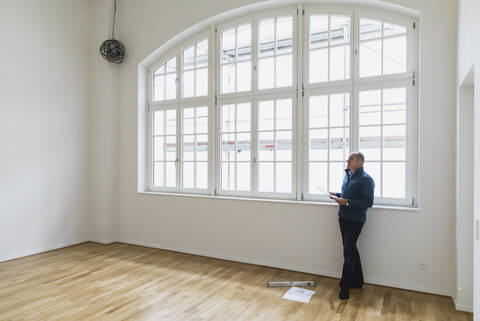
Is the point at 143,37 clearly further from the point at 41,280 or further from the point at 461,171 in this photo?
the point at 461,171

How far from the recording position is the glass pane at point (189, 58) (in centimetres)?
512

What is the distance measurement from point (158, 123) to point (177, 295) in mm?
3077

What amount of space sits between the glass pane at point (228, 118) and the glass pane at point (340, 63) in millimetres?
1492

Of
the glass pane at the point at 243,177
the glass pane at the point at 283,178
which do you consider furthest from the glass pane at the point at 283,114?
the glass pane at the point at 243,177

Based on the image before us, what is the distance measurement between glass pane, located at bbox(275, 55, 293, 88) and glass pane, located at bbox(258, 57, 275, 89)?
8 cm

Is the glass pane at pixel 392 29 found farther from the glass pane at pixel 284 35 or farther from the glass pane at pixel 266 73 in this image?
Answer: the glass pane at pixel 266 73

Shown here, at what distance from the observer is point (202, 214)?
4.74 m

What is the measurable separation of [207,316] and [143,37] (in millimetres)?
4457

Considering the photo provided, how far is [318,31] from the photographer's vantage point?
4156 mm

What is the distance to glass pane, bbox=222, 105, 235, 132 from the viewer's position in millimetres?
4727

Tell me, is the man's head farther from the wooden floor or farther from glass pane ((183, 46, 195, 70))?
glass pane ((183, 46, 195, 70))

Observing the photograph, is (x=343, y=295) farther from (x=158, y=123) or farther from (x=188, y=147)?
(x=158, y=123)

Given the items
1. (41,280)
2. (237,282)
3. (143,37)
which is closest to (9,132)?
(41,280)

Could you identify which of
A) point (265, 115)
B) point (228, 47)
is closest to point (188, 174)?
point (265, 115)
